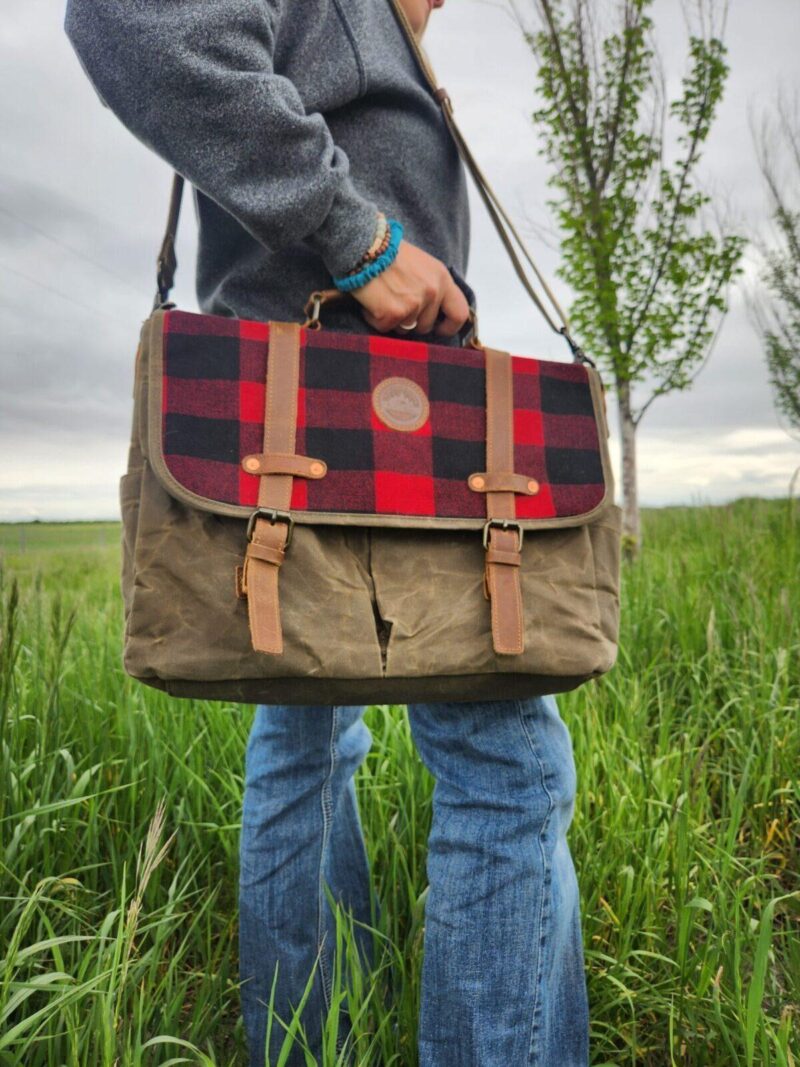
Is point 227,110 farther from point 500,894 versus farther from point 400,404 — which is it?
point 500,894

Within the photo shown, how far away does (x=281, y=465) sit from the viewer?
39.1 inches

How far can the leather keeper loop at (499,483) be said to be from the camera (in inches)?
41.5

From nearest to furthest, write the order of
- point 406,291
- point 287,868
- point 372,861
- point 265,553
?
point 265,553, point 406,291, point 287,868, point 372,861

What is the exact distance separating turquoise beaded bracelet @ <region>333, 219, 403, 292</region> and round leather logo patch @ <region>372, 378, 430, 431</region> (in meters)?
0.13

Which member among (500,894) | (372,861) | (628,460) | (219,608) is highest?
(628,460)

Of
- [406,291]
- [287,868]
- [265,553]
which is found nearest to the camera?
[265,553]

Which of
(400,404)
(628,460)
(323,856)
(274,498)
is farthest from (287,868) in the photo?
(628,460)

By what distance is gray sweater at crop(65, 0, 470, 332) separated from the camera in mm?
943

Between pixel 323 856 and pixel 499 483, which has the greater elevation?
pixel 499 483

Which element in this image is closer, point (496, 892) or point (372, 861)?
point (496, 892)

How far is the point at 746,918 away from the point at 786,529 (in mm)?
2618

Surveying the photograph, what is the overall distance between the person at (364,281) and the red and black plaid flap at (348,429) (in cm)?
9

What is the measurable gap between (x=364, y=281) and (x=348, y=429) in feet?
0.64

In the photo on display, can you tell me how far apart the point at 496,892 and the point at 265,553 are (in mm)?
500
